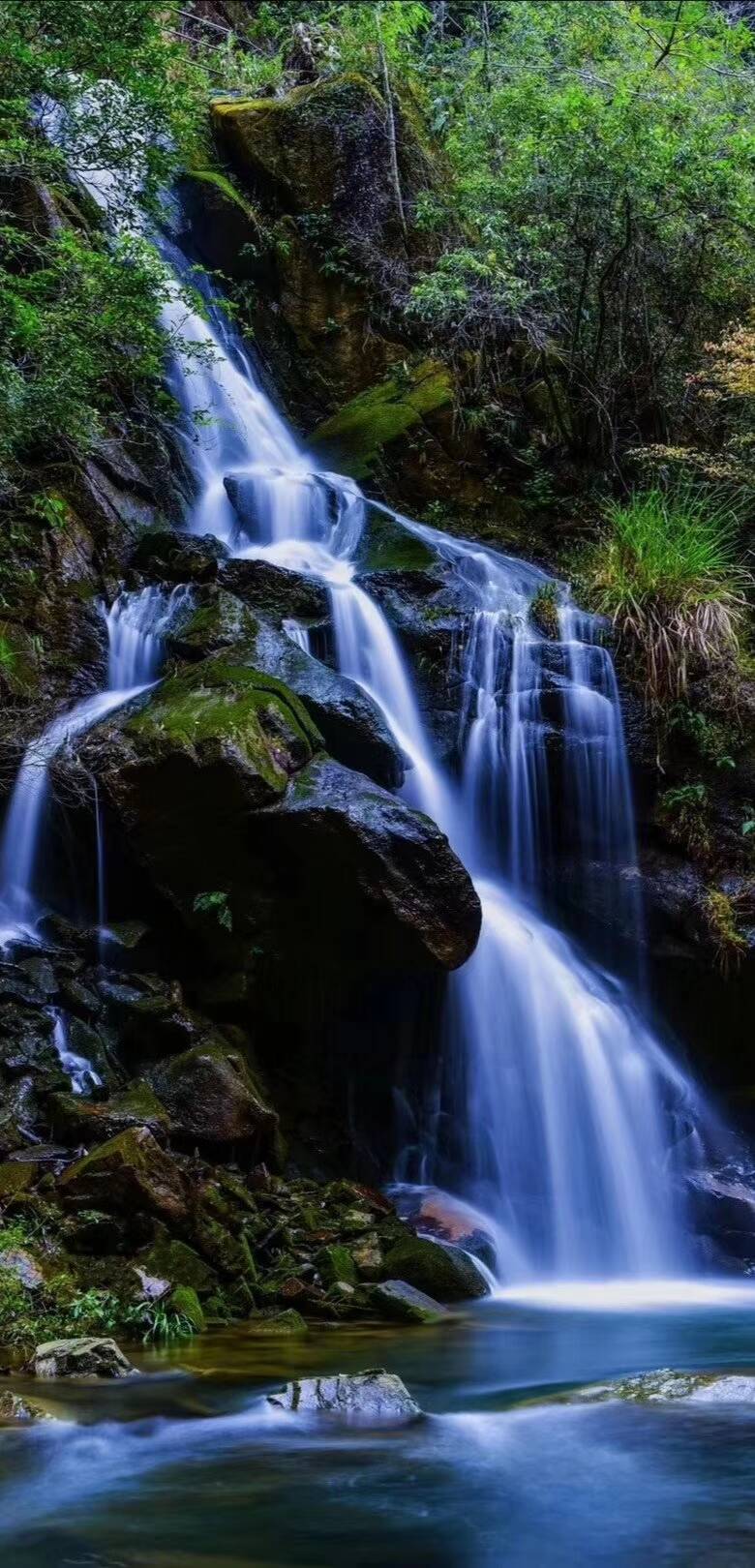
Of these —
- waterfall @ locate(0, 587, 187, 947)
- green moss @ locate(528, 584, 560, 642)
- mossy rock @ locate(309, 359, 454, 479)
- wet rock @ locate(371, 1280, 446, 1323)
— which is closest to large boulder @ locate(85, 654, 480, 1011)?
waterfall @ locate(0, 587, 187, 947)

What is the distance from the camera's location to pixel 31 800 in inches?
375

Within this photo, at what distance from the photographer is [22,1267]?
19.5 feet

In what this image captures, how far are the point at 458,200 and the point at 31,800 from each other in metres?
12.2

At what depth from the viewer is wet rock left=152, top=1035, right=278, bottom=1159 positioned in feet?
25.2

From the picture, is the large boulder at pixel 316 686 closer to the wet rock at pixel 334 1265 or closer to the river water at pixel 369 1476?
the wet rock at pixel 334 1265

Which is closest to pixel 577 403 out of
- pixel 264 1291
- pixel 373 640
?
pixel 373 640

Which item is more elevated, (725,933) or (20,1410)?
(725,933)

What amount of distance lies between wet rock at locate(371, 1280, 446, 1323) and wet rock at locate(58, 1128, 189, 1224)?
3.94ft

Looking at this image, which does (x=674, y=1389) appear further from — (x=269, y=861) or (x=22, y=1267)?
(x=269, y=861)

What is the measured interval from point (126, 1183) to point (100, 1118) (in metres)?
0.70

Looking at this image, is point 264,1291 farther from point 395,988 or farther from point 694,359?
point 694,359

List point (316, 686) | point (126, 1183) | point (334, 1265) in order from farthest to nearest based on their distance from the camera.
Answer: point (316, 686) < point (334, 1265) < point (126, 1183)

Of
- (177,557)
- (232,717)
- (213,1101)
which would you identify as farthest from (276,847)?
(177,557)

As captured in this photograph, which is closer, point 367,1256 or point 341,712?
point 367,1256
